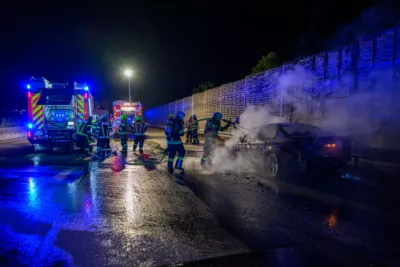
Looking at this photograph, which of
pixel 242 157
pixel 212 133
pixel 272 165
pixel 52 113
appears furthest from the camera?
pixel 52 113

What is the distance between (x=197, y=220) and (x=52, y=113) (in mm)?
10608

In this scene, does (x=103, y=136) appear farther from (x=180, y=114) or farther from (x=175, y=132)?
(x=180, y=114)

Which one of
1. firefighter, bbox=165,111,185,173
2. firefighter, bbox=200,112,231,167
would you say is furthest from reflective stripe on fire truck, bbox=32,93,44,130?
firefighter, bbox=200,112,231,167

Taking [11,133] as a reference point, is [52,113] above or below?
above

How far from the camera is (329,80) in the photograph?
10625 millimetres

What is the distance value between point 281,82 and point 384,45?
4.90m

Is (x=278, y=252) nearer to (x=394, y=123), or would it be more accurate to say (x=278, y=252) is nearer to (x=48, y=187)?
(x=48, y=187)

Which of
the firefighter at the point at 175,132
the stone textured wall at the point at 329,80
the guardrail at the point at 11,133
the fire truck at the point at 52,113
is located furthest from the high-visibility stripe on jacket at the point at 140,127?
the guardrail at the point at 11,133

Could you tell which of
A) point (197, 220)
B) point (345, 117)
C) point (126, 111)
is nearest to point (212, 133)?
point (345, 117)

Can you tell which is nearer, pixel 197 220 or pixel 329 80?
pixel 197 220

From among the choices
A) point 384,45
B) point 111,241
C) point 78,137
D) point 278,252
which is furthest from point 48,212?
point 384,45

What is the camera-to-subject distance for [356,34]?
1107 cm

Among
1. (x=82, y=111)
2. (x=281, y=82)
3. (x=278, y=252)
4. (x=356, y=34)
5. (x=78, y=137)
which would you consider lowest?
(x=278, y=252)

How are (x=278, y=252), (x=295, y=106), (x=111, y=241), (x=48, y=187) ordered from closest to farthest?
(x=278, y=252) < (x=111, y=241) < (x=48, y=187) < (x=295, y=106)
